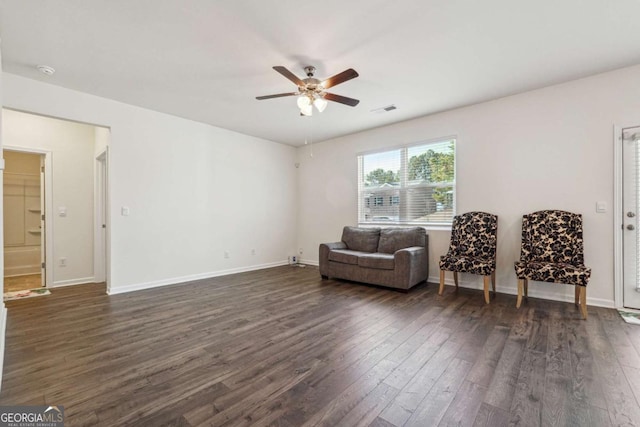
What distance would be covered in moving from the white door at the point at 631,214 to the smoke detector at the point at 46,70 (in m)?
6.37

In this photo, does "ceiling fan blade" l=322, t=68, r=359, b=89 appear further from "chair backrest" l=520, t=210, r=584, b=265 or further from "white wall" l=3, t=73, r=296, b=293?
"white wall" l=3, t=73, r=296, b=293

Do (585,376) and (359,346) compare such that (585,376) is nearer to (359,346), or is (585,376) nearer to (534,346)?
(534,346)

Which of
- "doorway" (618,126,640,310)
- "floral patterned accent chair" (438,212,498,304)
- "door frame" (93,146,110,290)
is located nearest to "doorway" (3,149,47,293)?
"door frame" (93,146,110,290)

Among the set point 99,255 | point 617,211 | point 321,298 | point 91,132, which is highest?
point 91,132

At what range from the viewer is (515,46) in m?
2.67

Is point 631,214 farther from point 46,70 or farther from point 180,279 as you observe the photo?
point 46,70

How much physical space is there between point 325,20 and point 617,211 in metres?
3.77

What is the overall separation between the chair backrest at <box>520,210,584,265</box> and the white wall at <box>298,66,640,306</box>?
0.20m

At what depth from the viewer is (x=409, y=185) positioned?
489 centimetres

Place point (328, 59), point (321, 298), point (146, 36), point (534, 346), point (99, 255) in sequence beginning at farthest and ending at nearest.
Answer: point (99, 255) < point (321, 298) < point (328, 59) < point (146, 36) < point (534, 346)

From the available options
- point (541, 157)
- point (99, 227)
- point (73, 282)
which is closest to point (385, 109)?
point (541, 157)

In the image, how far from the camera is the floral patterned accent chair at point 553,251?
299cm

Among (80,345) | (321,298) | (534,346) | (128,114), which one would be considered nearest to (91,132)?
(128,114)

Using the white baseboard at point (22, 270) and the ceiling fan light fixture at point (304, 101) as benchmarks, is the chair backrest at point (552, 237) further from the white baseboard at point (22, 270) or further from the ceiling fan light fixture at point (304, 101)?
the white baseboard at point (22, 270)
